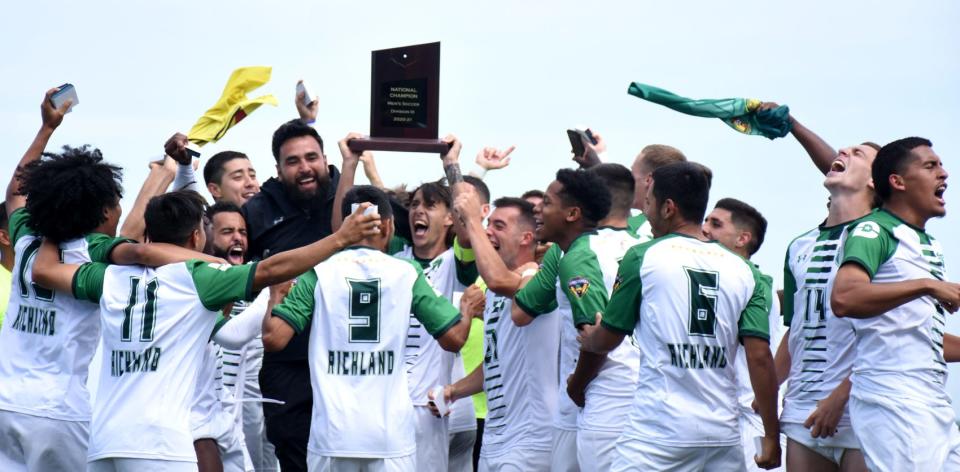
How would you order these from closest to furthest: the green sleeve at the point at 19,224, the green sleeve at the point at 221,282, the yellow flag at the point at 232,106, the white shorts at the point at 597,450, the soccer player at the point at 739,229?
1. the green sleeve at the point at 221,282
2. the white shorts at the point at 597,450
3. the green sleeve at the point at 19,224
4. the yellow flag at the point at 232,106
5. the soccer player at the point at 739,229

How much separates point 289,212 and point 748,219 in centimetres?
373

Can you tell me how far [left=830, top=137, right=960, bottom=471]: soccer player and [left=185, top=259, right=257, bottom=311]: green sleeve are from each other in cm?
325

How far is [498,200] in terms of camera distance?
1006 cm

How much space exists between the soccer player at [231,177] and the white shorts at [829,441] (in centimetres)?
561

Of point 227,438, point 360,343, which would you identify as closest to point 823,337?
point 360,343

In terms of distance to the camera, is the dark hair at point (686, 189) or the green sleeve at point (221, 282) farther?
the dark hair at point (686, 189)

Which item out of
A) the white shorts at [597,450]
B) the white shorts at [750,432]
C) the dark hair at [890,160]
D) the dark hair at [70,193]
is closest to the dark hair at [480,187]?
the white shorts at [750,432]

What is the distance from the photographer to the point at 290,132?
34.8 feet

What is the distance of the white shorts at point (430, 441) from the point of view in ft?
31.3

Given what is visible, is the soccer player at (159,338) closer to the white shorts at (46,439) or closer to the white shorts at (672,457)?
the white shorts at (46,439)

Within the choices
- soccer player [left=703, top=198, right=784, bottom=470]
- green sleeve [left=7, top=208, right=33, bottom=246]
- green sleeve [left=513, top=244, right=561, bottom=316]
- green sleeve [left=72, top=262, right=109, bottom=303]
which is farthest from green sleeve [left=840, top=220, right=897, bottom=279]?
green sleeve [left=7, top=208, right=33, bottom=246]

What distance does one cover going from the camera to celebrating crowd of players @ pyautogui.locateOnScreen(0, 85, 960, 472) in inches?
286

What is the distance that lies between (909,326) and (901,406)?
1.49 feet

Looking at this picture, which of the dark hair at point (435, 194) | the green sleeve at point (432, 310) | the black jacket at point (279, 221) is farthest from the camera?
the black jacket at point (279, 221)
